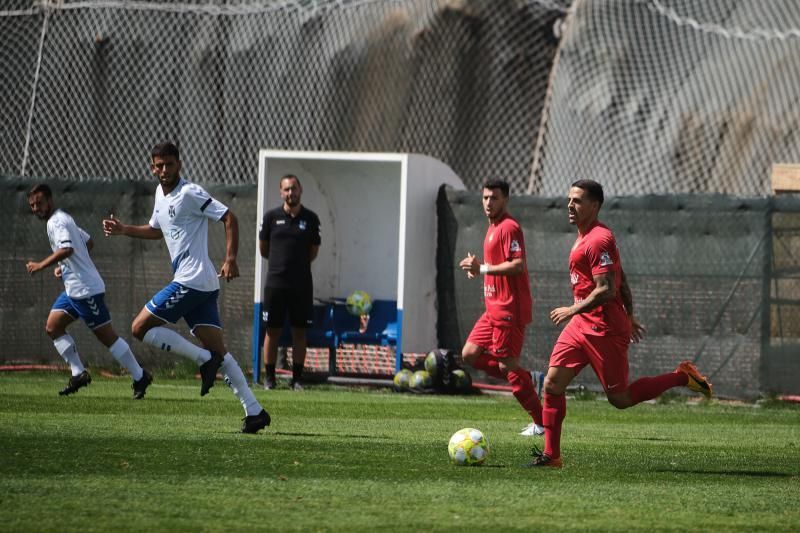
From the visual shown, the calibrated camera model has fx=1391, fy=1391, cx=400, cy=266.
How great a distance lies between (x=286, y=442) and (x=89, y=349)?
7838 mm

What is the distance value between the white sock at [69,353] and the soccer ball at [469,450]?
227 inches

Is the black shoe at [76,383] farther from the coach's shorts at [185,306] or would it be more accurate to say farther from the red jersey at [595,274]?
the red jersey at [595,274]

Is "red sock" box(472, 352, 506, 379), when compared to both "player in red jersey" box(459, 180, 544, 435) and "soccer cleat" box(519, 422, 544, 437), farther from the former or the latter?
"soccer cleat" box(519, 422, 544, 437)

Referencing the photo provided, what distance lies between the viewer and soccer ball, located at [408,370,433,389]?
14875 mm

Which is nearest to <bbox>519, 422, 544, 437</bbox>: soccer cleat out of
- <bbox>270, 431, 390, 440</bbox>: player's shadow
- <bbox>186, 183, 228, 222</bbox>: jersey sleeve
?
<bbox>270, 431, 390, 440</bbox>: player's shadow

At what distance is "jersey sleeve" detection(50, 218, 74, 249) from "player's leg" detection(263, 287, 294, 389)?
256cm

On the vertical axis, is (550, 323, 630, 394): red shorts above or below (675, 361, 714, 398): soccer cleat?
above

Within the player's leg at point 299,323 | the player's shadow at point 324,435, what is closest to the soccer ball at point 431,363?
the player's leg at point 299,323

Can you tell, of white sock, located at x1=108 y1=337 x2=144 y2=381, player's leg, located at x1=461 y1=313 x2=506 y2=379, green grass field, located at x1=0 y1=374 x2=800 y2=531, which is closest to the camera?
green grass field, located at x1=0 y1=374 x2=800 y2=531

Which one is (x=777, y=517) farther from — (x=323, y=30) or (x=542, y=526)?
(x=323, y=30)

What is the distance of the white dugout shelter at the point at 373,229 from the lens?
15.8m

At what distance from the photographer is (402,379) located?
15039 millimetres

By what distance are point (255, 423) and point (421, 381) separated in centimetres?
522

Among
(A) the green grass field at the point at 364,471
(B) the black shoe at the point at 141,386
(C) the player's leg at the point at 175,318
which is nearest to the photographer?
(A) the green grass field at the point at 364,471
